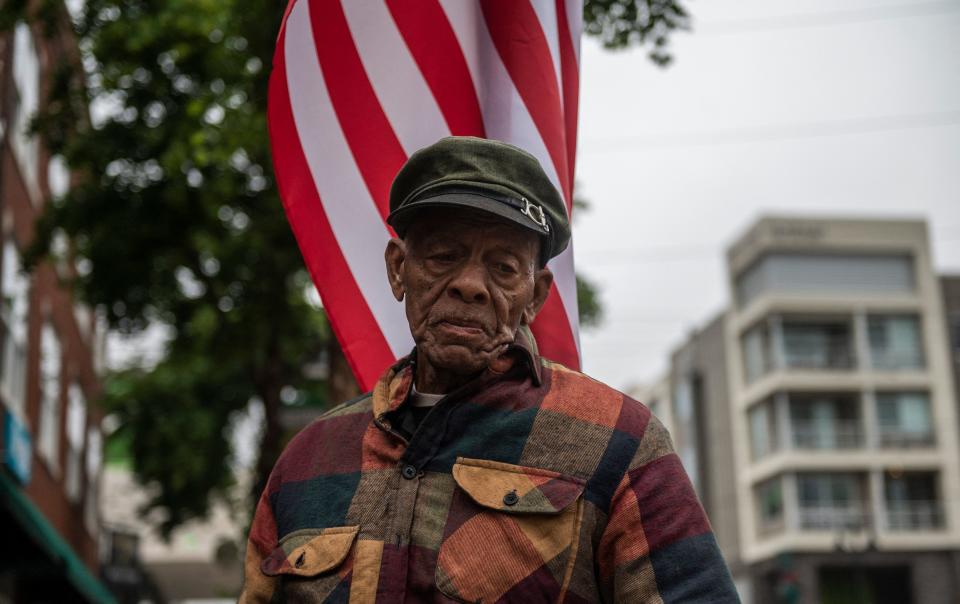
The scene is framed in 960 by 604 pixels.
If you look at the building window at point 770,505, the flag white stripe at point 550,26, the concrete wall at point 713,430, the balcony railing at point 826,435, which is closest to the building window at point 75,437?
the flag white stripe at point 550,26

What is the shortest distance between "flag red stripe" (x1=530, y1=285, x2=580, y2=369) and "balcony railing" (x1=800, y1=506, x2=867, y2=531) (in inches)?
1912

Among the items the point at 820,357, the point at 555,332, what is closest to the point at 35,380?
the point at 555,332

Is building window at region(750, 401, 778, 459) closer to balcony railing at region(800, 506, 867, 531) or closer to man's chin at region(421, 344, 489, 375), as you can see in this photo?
balcony railing at region(800, 506, 867, 531)

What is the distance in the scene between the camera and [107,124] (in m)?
16.9

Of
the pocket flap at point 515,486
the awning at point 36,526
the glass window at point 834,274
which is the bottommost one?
the pocket flap at point 515,486

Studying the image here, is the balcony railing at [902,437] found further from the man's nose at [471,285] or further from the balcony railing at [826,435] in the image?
the man's nose at [471,285]

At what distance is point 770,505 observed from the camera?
5228 cm

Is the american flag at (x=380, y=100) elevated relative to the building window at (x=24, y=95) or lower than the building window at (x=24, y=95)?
lower

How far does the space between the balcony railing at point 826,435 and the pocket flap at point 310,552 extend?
168ft

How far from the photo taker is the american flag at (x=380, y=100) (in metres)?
3.98

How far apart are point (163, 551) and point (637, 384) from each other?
Result: 1230 inches

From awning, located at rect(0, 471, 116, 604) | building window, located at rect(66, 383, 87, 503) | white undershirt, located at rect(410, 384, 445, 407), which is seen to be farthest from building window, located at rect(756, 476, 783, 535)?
white undershirt, located at rect(410, 384, 445, 407)

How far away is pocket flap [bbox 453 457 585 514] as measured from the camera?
2312 mm

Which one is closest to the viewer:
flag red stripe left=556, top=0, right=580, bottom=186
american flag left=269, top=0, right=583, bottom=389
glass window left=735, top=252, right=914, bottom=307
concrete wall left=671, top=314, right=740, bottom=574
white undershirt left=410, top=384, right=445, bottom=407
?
white undershirt left=410, top=384, right=445, bottom=407
